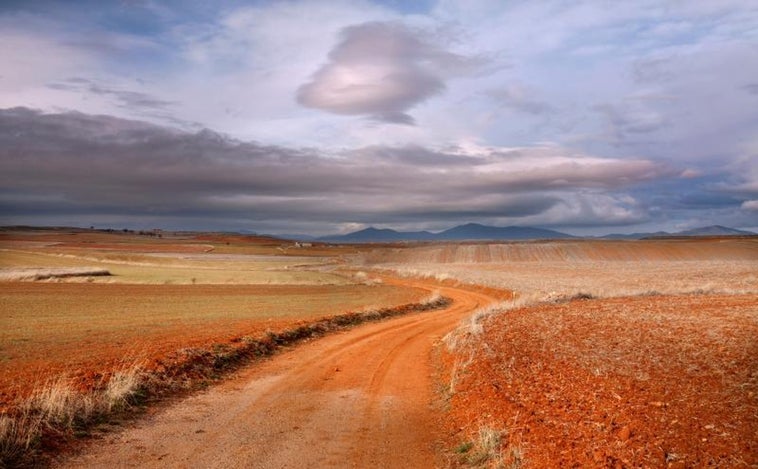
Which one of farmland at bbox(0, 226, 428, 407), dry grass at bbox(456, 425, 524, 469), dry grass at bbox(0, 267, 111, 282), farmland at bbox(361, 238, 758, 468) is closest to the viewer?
farmland at bbox(361, 238, 758, 468)

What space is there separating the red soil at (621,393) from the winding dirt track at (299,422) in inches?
50.0

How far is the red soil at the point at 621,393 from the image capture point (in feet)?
23.7

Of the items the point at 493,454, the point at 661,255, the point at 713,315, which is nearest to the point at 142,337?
the point at 493,454

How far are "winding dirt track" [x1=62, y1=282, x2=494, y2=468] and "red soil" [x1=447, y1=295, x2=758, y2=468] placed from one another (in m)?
1.27

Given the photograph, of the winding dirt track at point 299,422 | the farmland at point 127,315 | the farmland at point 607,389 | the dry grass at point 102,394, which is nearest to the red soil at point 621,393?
the farmland at point 607,389

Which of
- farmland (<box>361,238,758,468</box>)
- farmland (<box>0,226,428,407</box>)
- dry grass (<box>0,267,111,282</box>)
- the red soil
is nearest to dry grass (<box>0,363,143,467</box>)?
farmland (<box>0,226,428,407</box>)

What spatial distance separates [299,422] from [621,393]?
6.35m

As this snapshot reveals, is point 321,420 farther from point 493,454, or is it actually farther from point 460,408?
point 493,454

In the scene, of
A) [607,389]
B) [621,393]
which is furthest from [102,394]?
[621,393]

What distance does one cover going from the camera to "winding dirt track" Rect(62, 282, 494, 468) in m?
9.07

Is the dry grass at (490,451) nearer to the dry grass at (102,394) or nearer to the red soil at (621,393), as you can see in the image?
the red soil at (621,393)

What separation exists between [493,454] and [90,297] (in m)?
39.1

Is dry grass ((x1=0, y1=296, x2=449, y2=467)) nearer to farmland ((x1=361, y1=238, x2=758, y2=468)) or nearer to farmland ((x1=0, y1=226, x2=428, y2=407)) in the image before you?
farmland ((x1=0, y1=226, x2=428, y2=407))

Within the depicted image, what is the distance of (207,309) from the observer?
3347 centimetres
